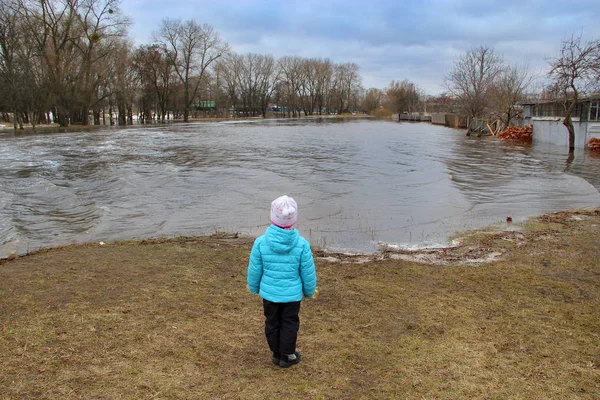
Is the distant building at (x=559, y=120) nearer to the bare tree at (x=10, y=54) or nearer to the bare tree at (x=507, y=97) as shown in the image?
A: the bare tree at (x=507, y=97)

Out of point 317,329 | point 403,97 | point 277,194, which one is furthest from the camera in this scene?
point 403,97

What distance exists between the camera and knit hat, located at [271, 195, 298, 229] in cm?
362

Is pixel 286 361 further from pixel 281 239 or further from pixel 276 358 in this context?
pixel 281 239

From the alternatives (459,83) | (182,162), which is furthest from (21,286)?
(459,83)

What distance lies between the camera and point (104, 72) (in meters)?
61.8

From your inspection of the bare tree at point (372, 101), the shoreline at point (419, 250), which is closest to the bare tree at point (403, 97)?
the bare tree at point (372, 101)

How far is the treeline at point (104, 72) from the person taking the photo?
5022 centimetres

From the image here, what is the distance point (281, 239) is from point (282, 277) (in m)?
0.32

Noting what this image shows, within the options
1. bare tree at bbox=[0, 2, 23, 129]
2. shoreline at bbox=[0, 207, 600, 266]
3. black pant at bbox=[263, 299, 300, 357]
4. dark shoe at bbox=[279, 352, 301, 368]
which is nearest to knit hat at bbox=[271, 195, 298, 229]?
black pant at bbox=[263, 299, 300, 357]

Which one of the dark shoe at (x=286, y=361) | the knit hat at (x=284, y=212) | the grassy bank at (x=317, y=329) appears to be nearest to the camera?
the grassy bank at (x=317, y=329)

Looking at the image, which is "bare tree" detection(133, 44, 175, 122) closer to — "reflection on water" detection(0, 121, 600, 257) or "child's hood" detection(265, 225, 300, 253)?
"reflection on water" detection(0, 121, 600, 257)

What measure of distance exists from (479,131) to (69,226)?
44.7m

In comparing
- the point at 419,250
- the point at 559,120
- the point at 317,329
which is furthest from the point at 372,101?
the point at 317,329

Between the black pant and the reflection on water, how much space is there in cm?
435
